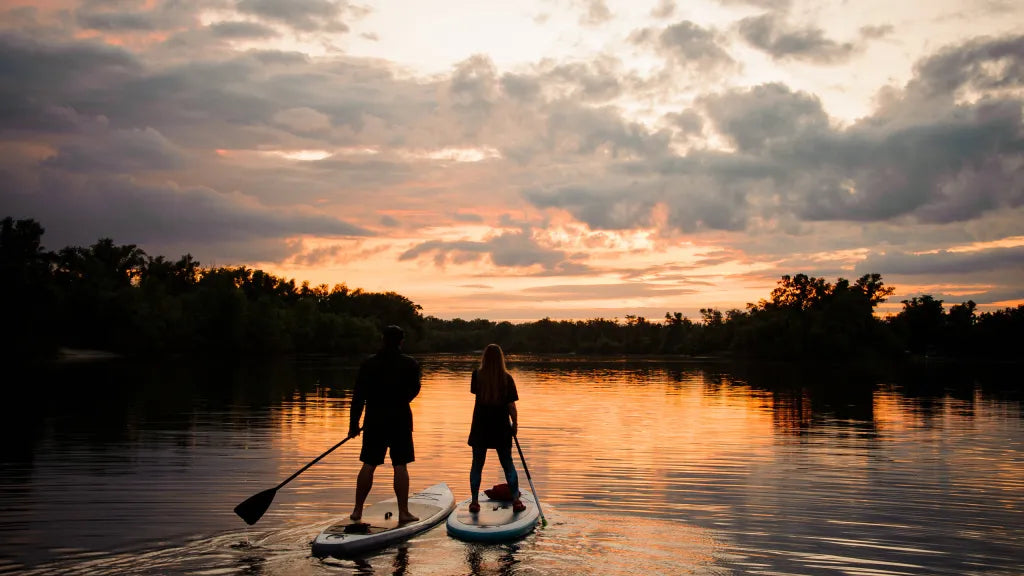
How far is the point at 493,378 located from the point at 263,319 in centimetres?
13962

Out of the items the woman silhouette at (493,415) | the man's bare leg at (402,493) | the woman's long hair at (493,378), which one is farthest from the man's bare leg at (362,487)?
the woman's long hair at (493,378)

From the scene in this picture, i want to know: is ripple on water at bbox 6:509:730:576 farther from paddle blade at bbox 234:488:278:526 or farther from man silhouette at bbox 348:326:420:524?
Result: man silhouette at bbox 348:326:420:524

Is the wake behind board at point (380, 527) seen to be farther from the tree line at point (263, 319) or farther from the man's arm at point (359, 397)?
the tree line at point (263, 319)

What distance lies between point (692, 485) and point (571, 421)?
13.1 meters

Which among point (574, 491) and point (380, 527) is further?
point (574, 491)

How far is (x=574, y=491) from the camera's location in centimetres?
1455

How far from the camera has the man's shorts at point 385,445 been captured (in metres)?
10.8

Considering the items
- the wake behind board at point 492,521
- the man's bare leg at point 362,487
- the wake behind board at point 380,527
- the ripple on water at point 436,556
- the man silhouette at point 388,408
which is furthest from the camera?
the man silhouette at point 388,408

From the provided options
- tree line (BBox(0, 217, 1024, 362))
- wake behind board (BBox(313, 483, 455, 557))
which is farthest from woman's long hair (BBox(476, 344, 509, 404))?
tree line (BBox(0, 217, 1024, 362))

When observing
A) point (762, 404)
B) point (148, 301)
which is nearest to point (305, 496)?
point (762, 404)

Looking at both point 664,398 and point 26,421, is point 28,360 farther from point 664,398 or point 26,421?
point 664,398

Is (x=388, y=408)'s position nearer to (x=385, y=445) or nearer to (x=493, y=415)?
(x=385, y=445)

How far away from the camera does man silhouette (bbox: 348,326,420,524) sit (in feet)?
35.2

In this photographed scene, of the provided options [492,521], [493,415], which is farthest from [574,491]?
[492,521]
